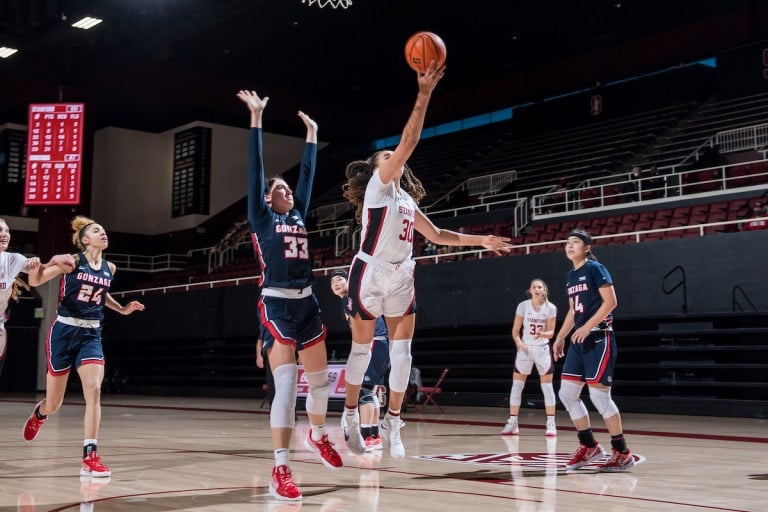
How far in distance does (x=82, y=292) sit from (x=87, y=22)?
48.5 feet

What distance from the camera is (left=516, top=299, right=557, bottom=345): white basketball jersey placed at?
10.2 metres

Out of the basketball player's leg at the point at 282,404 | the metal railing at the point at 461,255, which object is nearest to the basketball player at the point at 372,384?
the basketball player's leg at the point at 282,404

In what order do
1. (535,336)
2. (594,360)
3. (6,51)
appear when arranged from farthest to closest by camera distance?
(6,51), (535,336), (594,360)

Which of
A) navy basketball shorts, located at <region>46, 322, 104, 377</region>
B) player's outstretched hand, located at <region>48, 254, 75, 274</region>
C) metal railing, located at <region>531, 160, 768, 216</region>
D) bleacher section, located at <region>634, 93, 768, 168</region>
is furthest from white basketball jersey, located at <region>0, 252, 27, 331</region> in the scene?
bleacher section, located at <region>634, 93, 768, 168</region>

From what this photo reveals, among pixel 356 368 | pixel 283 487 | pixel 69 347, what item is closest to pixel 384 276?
pixel 356 368

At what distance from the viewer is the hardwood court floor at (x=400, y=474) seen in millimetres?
4484

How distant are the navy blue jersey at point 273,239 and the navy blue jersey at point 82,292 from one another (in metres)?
1.67

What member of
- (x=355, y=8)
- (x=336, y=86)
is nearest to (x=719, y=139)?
(x=355, y=8)

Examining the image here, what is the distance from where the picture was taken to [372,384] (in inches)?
305

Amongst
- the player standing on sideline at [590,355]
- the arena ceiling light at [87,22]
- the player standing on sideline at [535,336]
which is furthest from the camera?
the arena ceiling light at [87,22]

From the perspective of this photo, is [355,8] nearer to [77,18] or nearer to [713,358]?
[77,18]

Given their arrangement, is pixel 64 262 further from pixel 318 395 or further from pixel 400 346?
pixel 400 346

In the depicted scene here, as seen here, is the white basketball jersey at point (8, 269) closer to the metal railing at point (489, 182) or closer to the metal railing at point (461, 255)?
the metal railing at point (461, 255)

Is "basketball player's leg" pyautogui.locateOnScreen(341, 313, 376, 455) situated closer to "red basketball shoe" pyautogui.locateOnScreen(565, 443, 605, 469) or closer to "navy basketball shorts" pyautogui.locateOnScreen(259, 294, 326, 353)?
"navy basketball shorts" pyautogui.locateOnScreen(259, 294, 326, 353)
